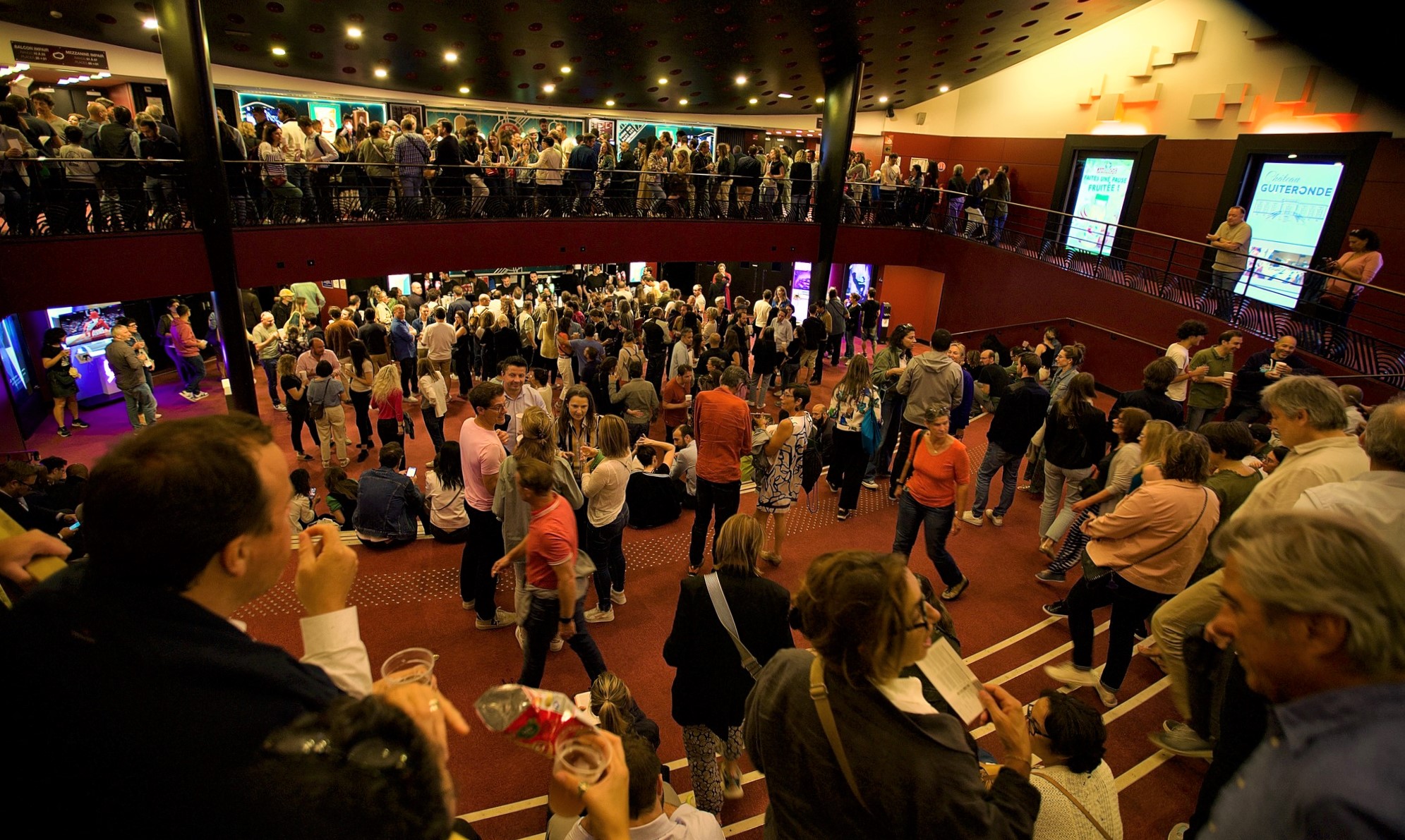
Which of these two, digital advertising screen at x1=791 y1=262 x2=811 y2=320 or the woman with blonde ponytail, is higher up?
the woman with blonde ponytail

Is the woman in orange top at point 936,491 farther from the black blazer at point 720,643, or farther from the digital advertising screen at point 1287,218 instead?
the digital advertising screen at point 1287,218

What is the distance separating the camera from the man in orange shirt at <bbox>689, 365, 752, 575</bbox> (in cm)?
518

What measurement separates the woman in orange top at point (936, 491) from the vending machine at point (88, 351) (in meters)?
13.0

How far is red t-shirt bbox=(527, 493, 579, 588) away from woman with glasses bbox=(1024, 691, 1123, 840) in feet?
7.37

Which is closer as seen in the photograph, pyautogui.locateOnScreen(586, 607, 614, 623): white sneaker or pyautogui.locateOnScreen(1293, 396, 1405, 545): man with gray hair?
pyautogui.locateOnScreen(1293, 396, 1405, 545): man with gray hair

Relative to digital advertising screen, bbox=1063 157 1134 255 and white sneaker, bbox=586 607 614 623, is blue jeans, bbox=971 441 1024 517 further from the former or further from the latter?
digital advertising screen, bbox=1063 157 1134 255

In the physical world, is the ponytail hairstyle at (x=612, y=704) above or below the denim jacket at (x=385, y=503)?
above

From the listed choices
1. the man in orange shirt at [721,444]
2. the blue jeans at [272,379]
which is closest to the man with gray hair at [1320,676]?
the man in orange shirt at [721,444]

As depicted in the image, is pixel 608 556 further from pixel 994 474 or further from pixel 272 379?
pixel 272 379

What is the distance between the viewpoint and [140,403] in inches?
365

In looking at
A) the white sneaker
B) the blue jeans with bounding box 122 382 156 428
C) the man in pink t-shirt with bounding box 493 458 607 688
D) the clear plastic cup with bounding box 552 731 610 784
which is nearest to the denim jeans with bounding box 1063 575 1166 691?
the man in pink t-shirt with bounding box 493 458 607 688

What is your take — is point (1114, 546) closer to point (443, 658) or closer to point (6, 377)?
point (443, 658)

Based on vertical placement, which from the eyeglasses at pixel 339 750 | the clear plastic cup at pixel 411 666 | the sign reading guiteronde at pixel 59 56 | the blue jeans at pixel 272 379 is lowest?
the blue jeans at pixel 272 379

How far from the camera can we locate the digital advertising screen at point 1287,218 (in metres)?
10.4
